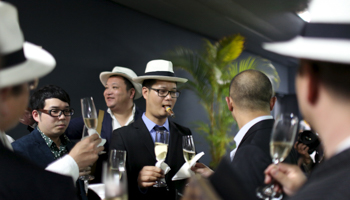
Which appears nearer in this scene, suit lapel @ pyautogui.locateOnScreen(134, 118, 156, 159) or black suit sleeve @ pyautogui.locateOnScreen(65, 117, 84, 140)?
suit lapel @ pyautogui.locateOnScreen(134, 118, 156, 159)

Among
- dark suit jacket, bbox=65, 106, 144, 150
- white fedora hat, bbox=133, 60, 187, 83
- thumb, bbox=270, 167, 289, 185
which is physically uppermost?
white fedora hat, bbox=133, 60, 187, 83

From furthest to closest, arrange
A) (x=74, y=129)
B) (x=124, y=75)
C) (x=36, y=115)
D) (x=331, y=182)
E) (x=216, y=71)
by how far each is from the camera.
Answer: (x=216, y=71) < (x=124, y=75) < (x=74, y=129) < (x=36, y=115) < (x=331, y=182)

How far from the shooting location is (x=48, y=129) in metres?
2.45

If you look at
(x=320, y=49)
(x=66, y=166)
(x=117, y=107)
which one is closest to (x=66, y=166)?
(x=66, y=166)

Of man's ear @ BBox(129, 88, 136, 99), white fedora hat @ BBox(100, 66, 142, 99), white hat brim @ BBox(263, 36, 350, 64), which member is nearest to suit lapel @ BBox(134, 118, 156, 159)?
man's ear @ BBox(129, 88, 136, 99)

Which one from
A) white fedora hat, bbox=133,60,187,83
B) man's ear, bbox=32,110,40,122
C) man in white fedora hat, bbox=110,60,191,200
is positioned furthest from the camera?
white fedora hat, bbox=133,60,187,83

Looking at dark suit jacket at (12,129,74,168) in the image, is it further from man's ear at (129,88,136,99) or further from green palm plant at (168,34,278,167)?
green palm plant at (168,34,278,167)

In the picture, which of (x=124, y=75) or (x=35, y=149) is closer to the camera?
(x=35, y=149)

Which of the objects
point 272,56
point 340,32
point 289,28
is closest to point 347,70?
point 340,32

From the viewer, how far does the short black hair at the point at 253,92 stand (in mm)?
1987

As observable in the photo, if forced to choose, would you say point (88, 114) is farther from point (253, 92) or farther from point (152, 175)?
point (253, 92)

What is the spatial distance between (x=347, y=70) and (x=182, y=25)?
6.55 m

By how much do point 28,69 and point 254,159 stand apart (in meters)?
1.21

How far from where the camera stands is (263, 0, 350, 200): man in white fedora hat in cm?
71
